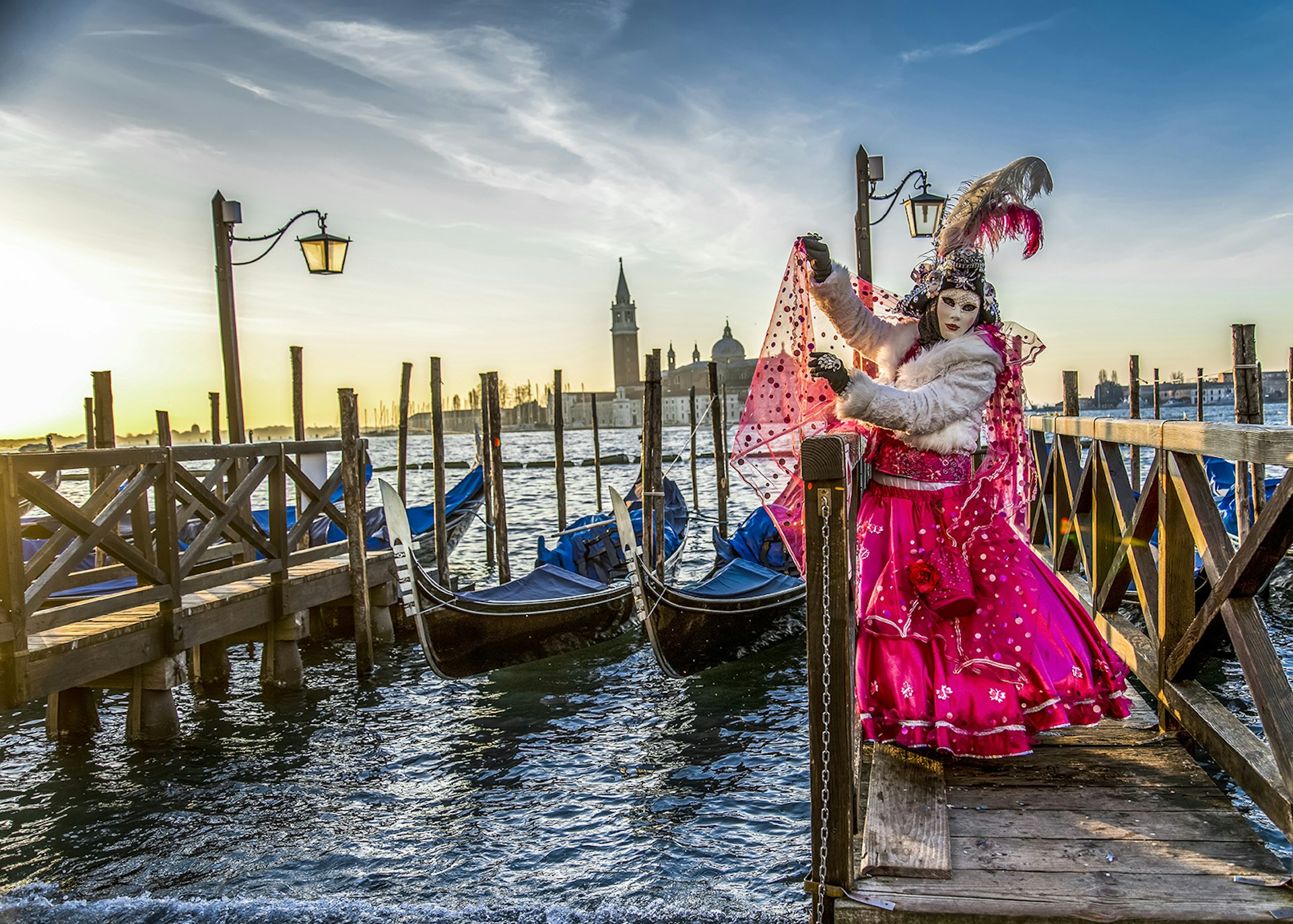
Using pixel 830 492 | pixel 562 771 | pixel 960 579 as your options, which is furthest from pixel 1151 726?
pixel 562 771

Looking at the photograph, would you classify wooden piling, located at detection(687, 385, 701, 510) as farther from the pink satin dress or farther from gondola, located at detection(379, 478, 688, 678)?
the pink satin dress

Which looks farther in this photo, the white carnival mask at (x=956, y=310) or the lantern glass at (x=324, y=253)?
the lantern glass at (x=324, y=253)

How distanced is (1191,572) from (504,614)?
4.52 meters

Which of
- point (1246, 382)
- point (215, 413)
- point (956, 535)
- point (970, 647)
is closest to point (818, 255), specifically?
point (956, 535)

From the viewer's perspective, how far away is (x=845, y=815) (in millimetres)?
1807

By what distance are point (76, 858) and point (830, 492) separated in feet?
12.4

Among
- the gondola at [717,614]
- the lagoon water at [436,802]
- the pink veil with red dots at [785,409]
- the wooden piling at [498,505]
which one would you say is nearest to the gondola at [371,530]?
the wooden piling at [498,505]

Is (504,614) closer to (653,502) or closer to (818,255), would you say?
(653,502)

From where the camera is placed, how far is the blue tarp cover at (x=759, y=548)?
26.2ft

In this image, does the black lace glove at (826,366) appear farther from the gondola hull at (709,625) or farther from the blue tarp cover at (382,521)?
the blue tarp cover at (382,521)

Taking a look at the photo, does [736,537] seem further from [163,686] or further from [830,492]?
[830,492]

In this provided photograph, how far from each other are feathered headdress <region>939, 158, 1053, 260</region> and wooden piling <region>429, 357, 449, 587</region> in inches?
255

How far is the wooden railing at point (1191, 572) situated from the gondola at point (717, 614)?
251 centimetres

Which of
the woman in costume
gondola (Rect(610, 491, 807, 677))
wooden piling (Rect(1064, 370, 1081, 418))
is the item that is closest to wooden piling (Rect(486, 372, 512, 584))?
gondola (Rect(610, 491, 807, 677))
